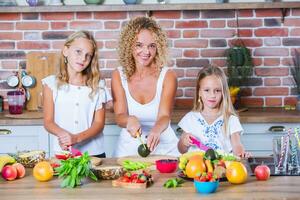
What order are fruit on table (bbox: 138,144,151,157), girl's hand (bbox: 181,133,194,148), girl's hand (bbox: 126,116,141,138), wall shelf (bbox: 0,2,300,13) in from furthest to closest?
wall shelf (bbox: 0,2,300,13), girl's hand (bbox: 181,133,194,148), girl's hand (bbox: 126,116,141,138), fruit on table (bbox: 138,144,151,157)

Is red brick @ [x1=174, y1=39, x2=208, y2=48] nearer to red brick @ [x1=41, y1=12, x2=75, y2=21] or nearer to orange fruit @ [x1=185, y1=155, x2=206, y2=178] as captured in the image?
red brick @ [x1=41, y1=12, x2=75, y2=21]

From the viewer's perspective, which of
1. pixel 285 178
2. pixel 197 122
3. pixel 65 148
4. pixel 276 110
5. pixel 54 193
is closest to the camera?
pixel 54 193

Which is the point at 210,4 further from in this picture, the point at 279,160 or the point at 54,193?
the point at 54,193

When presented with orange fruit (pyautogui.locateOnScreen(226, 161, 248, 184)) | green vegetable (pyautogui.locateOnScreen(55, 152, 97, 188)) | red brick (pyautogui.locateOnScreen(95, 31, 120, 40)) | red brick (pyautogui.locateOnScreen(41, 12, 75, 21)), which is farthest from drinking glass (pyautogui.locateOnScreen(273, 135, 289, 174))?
red brick (pyautogui.locateOnScreen(41, 12, 75, 21))

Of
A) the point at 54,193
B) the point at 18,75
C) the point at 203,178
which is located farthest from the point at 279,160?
the point at 18,75

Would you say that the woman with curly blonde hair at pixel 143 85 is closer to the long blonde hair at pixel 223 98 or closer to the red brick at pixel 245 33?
the long blonde hair at pixel 223 98

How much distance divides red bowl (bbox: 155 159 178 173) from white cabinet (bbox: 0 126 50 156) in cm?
166

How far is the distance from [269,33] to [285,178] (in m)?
2.19

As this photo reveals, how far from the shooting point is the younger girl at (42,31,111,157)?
10.7 feet

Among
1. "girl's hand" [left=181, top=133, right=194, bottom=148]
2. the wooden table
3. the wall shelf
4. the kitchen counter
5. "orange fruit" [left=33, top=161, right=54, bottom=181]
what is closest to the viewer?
the wooden table

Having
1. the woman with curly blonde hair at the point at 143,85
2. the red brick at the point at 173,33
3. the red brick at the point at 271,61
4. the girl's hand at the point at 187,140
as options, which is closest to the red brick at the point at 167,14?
the red brick at the point at 173,33

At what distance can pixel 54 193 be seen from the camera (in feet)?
7.51

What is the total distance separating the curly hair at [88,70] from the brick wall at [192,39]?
1.24 meters

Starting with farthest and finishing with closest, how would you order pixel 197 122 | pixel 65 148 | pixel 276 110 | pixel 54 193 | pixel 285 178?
pixel 276 110
pixel 197 122
pixel 65 148
pixel 285 178
pixel 54 193
